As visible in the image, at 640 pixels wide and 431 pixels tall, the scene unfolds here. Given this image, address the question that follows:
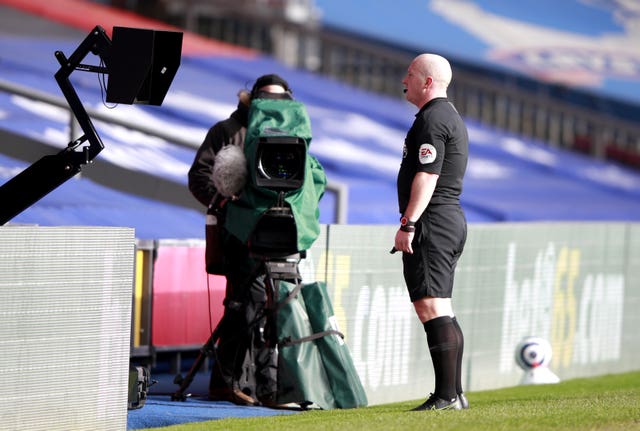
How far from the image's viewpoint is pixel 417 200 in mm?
6809

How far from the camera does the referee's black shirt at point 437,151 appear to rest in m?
6.87

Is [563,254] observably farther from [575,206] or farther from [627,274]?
[575,206]

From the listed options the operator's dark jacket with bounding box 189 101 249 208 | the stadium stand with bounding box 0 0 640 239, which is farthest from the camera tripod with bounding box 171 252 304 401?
the stadium stand with bounding box 0 0 640 239

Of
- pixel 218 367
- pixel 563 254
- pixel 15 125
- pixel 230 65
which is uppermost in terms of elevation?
pixel 230 65

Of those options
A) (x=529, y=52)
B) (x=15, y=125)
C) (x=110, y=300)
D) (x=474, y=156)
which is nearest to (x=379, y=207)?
(x=15, y=125)

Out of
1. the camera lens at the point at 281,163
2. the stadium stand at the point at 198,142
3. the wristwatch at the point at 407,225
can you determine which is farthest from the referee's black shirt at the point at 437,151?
the stadium stand at the point at 198,142

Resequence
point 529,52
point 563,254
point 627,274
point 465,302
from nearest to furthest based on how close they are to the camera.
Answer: point 465,302 → point 563,254 → point 627,274 → point 529,52

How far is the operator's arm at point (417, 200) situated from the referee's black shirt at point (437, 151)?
0.04m

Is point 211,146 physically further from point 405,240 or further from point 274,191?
point 405,240

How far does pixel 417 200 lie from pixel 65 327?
1808mm

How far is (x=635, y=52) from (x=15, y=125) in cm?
1345

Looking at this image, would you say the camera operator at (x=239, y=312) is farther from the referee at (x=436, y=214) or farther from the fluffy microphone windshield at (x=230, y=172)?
the referee at (x=436, y=214)

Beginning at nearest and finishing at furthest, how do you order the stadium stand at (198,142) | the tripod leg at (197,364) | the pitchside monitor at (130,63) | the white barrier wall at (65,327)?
the white barrier wall at (65,327), the pitchside monitor at (130,63), the tripod leg at (197,364), the stadium stand at (198,142)

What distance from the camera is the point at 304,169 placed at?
7516 millimetres
